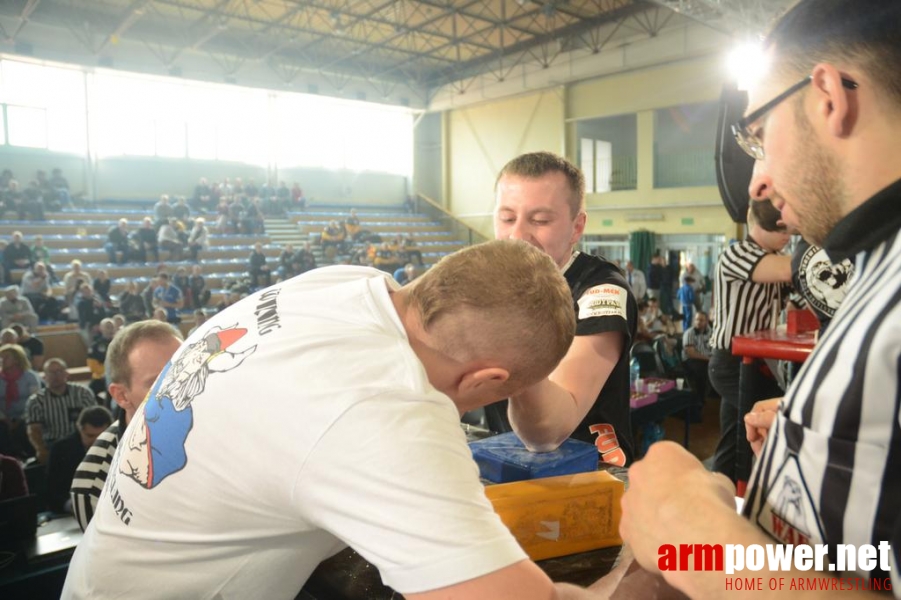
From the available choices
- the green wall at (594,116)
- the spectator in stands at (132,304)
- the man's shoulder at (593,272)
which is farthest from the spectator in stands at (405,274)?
the man's shoulder at (593,272)

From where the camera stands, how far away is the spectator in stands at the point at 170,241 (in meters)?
15.4

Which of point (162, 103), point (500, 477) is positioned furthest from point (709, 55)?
point (500, 477)

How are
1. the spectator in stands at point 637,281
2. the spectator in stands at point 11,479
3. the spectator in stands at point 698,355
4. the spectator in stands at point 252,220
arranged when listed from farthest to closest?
the spectator in stands at point 252,220
the spectator in stands at point 637,281
the spectator in stands at point 698,355
the spectator in stands at point 11,479

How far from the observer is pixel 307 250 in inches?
634

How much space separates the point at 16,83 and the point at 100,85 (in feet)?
6.24

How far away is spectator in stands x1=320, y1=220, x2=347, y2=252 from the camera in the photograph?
1756cm

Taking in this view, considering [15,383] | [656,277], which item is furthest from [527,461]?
[656,277]

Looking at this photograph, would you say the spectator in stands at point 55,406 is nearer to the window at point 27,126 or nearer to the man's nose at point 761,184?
the man's nose at point 761,184

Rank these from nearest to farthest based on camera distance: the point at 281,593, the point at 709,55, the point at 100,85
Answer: the point at 281,593, the point at 709,55, the point at 100,85

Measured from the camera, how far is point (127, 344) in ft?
9.64

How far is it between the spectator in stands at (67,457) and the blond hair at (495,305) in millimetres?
4470

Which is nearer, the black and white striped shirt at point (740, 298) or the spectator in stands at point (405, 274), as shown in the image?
the black and white striped shirt at point (740, 298)

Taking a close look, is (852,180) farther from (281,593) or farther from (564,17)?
(564,17)

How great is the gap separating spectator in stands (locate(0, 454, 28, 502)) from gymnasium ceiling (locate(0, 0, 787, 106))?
13731 millimetres
